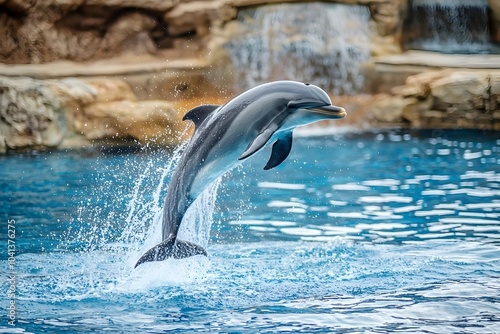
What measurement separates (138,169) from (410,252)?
496cm

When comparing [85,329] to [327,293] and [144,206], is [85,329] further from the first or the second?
[144,206]

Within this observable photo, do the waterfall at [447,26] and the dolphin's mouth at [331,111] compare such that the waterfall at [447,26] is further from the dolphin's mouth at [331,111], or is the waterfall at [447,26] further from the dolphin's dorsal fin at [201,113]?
the dolphin's mouth at [331,111]

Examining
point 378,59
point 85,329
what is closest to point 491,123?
point 378,59

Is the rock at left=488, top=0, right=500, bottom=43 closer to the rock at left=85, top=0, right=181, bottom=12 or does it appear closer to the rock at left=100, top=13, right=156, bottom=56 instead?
the rock at left=85, top=0, right=181, bottom=12

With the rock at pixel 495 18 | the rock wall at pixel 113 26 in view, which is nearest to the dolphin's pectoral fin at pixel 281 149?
the rock wall at pixel 113 26

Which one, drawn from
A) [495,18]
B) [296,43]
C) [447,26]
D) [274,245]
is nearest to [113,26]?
[296,43]

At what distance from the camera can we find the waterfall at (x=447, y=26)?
15.9 metres

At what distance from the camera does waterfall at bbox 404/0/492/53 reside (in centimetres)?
1590

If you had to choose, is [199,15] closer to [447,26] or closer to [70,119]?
[70,119]

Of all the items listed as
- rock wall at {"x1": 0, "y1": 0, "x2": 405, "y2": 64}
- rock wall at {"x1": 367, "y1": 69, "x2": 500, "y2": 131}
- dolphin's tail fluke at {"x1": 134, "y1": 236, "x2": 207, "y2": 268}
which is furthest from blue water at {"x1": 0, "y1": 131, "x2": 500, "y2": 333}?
rock wall at {"x1": 0, "y1": 0, "x2": 405, "y2": 64}

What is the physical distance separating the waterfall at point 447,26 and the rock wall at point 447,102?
304cm

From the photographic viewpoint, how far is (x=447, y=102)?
1252cm

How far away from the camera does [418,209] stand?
7828 millimetres

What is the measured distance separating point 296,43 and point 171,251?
10599 millimetres
